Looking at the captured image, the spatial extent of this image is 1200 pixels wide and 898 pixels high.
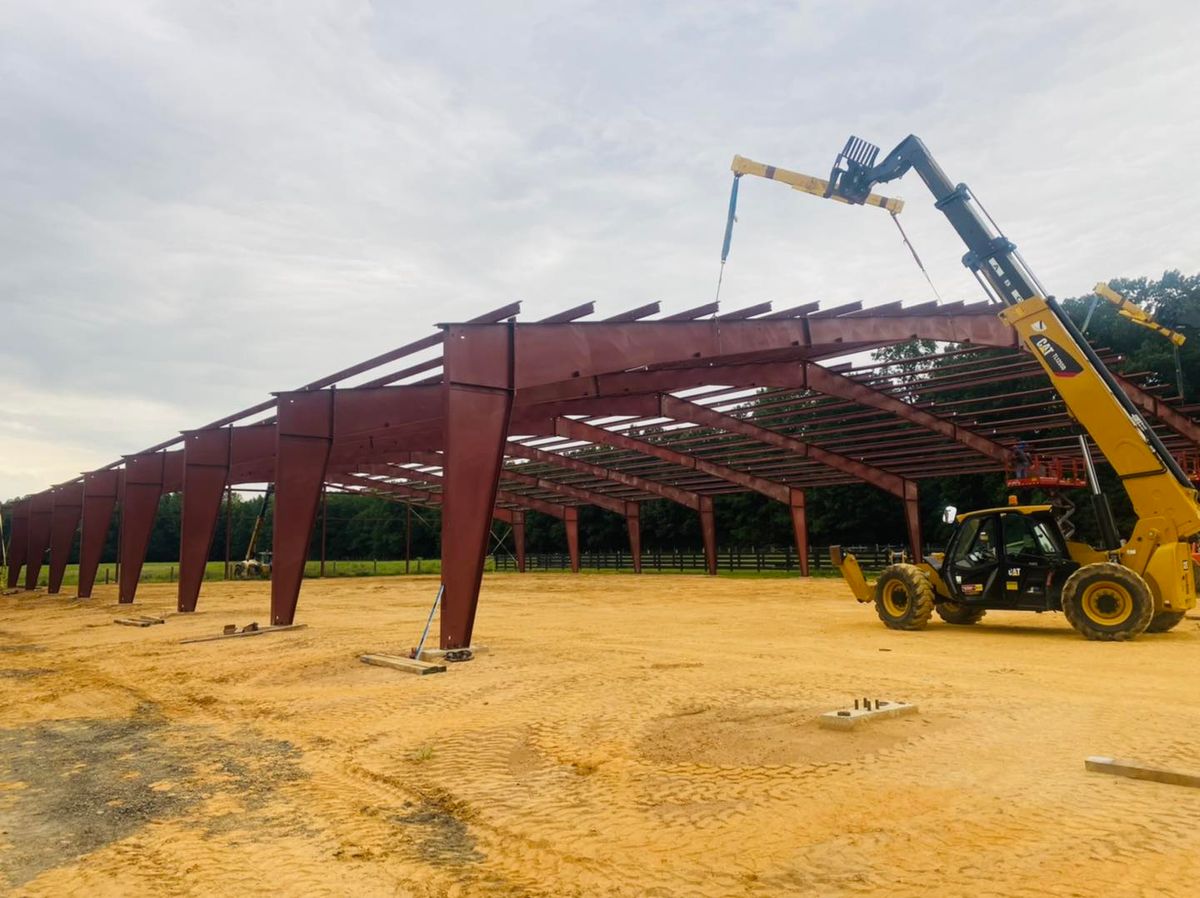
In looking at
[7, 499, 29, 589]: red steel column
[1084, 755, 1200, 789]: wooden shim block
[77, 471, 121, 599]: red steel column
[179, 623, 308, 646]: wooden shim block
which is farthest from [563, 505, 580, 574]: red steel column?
[1084, 755, 1200, 789]: wooden shim block

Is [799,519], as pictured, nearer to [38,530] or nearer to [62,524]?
[62,524]

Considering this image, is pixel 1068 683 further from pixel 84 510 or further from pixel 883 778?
pixel 84 510

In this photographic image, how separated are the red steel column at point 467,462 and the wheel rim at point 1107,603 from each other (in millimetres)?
8823

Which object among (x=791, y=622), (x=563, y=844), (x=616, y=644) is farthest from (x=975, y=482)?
(x=563, y=844)

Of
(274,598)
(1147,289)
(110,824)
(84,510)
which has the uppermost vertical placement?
(1147,289)

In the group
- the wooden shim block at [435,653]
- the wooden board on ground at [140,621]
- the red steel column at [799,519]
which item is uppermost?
the red steel column at [799,519]

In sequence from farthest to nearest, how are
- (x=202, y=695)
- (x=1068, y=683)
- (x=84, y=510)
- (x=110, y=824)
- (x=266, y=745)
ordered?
(x=84, y=510) → (x=202, y=695) → (x=1068, y=683) → (x=266, y=745) → (x=110, y=824)

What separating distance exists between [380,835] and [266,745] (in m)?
2.88

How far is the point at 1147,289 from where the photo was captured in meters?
42.6

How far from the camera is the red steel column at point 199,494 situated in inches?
879

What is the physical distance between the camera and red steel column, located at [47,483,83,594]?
3475cm

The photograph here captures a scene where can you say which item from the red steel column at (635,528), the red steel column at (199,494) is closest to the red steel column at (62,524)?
the red steel column at (199,494)

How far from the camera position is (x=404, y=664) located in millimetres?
10922

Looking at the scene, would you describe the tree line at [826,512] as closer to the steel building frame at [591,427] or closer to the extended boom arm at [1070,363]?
the steel building frame at [591,427]
